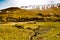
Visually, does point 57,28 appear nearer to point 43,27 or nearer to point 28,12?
point 43,27

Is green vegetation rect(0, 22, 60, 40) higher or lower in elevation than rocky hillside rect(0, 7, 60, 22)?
lower

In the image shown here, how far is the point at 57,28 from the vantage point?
4.09 m

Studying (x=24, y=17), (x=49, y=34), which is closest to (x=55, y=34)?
(x=49, y=34)

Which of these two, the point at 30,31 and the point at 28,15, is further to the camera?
the point at 28,15

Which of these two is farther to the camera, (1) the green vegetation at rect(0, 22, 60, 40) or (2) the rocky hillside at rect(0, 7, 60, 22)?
(2) the rocky hillside at rect(0, 7, 60, 22)

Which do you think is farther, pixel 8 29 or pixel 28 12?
pixel 28 12

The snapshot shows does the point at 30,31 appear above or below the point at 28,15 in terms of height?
below

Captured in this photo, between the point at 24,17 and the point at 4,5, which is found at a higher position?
the point at 4,5

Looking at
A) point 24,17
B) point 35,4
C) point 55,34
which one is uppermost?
point 35,4

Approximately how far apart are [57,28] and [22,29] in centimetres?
84

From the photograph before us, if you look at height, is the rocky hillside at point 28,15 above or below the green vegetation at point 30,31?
above

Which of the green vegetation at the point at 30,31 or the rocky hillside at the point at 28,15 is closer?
the green vegetation at the point at 30,31

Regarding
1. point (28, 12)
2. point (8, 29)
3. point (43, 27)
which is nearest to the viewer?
point (8, 29)

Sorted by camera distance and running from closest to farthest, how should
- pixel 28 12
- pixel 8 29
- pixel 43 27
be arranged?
pixel 8 29 → pixel 43 27 → pixel 28 12
